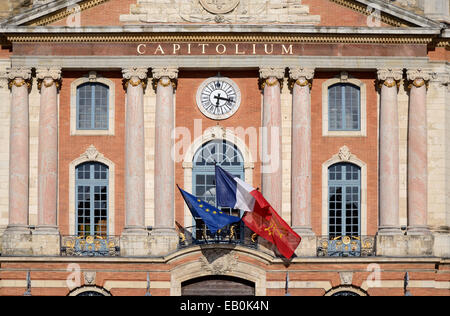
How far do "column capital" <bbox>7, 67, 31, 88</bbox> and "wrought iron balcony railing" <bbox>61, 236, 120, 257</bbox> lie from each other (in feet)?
22.0

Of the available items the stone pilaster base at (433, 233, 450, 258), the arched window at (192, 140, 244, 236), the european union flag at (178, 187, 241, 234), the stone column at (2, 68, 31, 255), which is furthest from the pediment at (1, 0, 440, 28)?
the stone pilaster base at (433, 233, 450, 258)

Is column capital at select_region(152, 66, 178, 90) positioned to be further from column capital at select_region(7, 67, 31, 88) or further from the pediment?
column capital at select_region(7, 67, 31, 88)

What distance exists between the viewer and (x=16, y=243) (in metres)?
66.2

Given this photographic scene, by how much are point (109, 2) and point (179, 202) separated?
8874mm

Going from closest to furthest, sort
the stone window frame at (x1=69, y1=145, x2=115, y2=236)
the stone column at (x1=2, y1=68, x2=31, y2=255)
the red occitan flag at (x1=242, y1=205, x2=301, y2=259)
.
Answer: the red occitan flag at (x1=242, y1=205, x2=301, y2=259), the stone column at (x1=2, y1=68, x2=31, y2=255), the stone window frame at (x1=69, y1=145, x2=115, y2=236)

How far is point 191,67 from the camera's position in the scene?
67.6 m

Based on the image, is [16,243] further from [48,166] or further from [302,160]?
[302,160]

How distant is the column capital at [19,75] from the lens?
67500 mm

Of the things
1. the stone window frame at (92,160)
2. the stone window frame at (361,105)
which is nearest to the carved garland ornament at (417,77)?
the stone window frame at (361,105)

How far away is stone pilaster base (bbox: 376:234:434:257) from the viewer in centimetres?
6612

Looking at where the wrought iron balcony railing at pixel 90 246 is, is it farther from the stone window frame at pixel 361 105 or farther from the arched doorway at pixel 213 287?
the stone window frame at pixel 361 105

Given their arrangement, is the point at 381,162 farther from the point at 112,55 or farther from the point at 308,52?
the point at 112,55

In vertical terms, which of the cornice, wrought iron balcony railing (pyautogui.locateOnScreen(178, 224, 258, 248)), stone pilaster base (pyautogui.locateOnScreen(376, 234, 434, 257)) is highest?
the cornice

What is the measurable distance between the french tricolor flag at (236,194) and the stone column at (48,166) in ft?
22.5
